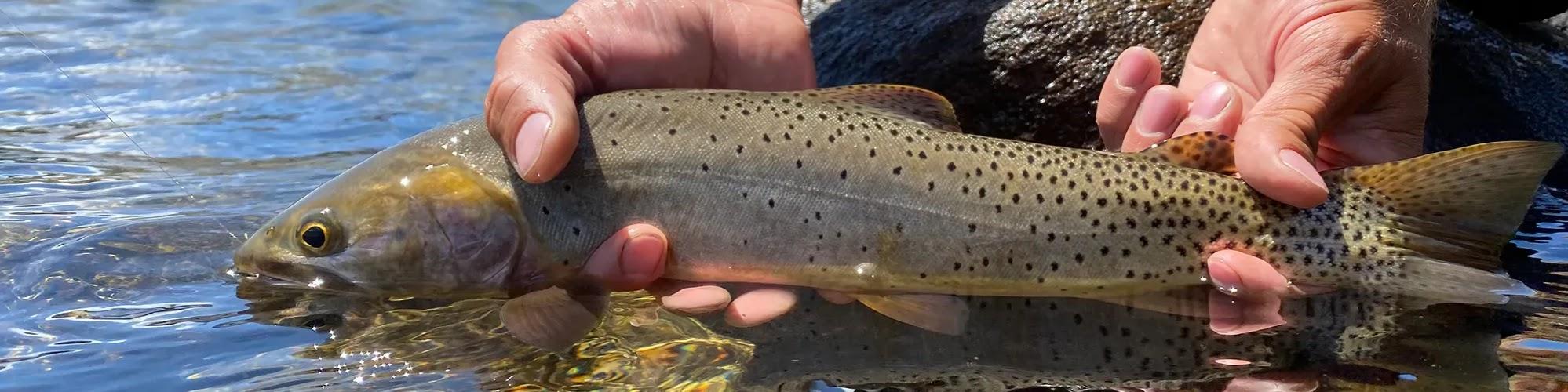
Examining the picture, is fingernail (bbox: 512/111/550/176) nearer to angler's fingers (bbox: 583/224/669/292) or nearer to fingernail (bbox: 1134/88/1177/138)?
angler's fingers (bbox: 583/224/669/292)

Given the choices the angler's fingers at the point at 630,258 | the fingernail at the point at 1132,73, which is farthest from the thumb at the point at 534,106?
the fingernail at the point at 1132,73

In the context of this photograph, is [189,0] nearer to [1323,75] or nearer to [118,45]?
[118,45]

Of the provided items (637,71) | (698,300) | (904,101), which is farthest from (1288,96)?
(637,71)

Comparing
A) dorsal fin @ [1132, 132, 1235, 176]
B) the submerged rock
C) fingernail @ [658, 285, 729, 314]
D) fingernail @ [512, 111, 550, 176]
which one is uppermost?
the submerged rock

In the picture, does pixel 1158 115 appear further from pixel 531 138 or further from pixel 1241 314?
pixel 531 138

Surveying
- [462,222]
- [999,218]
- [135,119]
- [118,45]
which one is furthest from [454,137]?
[118,45]

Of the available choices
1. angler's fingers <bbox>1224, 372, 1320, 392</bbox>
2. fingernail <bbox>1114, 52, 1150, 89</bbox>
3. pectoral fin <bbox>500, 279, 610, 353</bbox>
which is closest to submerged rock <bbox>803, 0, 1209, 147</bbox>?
fingernail <bbox>1114, 52, 1150, 89</bbox>

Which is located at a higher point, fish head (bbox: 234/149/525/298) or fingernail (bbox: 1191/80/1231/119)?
fingernail (bbox: 1191/80/1231/119)
